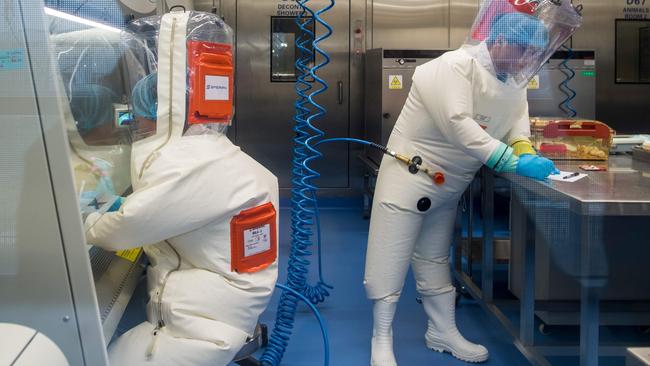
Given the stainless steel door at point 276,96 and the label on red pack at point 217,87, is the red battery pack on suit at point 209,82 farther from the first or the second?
the stainless steel door at point 276,96

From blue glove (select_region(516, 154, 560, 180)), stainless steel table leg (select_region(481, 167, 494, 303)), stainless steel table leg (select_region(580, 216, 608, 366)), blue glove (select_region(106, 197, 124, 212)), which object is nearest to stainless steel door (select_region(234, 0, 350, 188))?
stainless steel table leg (select_region(481, 167, 494, 303))

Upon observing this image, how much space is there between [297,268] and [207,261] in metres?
0.95

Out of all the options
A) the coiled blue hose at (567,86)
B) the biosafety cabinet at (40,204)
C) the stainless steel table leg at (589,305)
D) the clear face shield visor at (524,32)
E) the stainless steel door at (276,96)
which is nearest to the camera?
the biosafety cabinet at (40,204)

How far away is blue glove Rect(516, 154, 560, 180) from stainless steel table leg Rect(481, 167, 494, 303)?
0.51m

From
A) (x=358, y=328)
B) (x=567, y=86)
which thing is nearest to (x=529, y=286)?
(x=358, y=328)

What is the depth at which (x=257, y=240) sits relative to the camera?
1479 millimetres

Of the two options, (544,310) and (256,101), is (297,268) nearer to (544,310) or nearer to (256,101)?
(544,310)

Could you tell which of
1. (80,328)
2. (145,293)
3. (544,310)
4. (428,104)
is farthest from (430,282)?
(80,328)

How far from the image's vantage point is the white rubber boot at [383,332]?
7.22 feet

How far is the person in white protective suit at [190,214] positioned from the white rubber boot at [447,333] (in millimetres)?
1033

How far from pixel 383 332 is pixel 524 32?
3.83 feet

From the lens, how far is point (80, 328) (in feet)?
3.53

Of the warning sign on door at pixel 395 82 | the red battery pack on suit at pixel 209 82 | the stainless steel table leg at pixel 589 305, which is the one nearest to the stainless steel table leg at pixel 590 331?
the stainless steel table leg at pixel 589 305

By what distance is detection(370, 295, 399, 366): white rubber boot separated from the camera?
2.20 m
